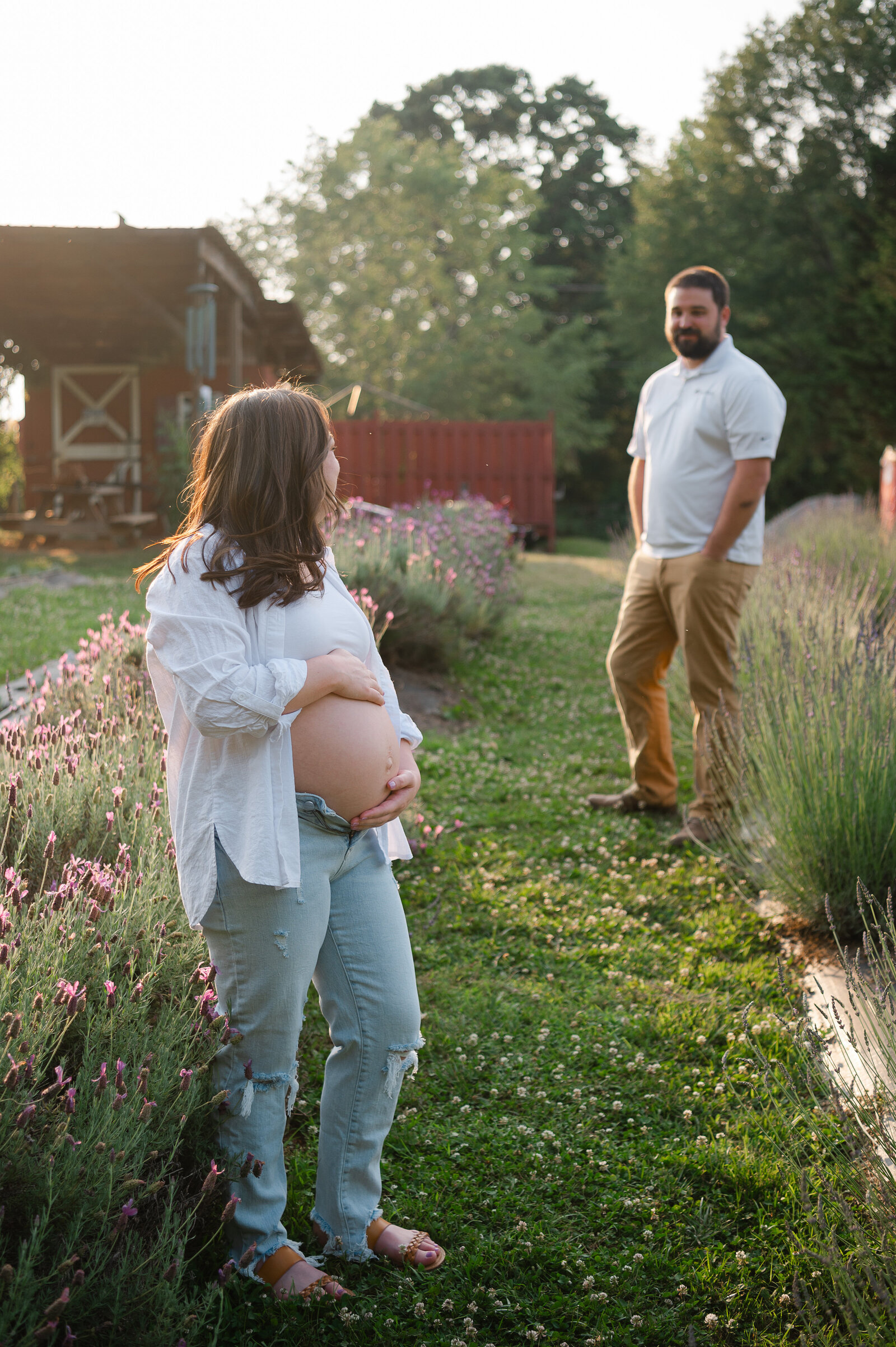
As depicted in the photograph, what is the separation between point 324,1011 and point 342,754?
0.56m

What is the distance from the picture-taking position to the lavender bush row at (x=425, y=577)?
7.36m

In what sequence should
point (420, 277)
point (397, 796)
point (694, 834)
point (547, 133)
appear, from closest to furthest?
1. point (397, 796)
2. point (694, 834)
3. point (420, 277)
4. point (547, 133)

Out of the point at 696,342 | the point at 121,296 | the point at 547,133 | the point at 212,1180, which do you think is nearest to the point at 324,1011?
the point at 212,1180

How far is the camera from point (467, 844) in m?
4.93

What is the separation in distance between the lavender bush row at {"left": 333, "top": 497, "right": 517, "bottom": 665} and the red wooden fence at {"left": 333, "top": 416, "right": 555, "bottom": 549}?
326 inches

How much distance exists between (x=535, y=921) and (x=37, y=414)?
1617cm

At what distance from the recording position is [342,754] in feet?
6.91

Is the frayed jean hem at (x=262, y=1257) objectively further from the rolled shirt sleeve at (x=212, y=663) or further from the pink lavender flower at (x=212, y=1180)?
the rolled shirt sleeve at (x=212, y=663)

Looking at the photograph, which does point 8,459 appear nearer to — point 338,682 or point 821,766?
point 821,766

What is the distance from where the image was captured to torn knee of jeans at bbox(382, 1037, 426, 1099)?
2.19m

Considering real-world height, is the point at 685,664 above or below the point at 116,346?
below

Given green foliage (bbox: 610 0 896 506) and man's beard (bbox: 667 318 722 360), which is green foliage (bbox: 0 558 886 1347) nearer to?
man's beard (bbox: 667 318 722 360)

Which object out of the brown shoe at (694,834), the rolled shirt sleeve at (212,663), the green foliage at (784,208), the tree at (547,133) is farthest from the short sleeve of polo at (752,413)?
the tree at (547,133)

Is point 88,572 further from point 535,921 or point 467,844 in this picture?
point 535,921
